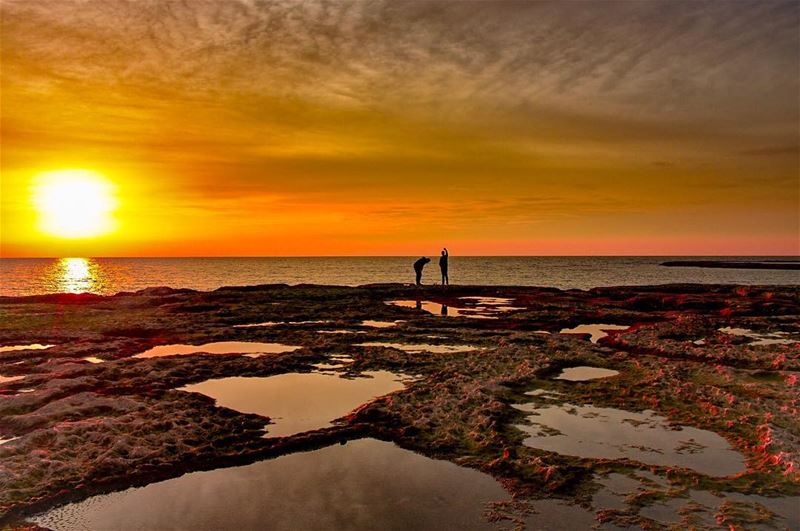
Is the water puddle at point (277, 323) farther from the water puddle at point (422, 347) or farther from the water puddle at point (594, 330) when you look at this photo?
the water puddle at point (594, 330)

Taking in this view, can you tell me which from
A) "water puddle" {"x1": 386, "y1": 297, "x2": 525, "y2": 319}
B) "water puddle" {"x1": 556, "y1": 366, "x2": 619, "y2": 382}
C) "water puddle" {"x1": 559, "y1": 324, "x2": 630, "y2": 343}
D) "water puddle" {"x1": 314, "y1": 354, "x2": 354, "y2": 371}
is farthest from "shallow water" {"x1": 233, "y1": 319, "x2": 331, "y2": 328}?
"water puddle" {"x1": 556, "y1": 366, "x2": 619, "y2": 382}

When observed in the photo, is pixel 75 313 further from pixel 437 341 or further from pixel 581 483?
pixel 581 483

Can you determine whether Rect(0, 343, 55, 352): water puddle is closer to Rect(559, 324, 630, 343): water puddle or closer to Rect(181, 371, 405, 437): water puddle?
Rect(181, 371, 405, 437): water puddle

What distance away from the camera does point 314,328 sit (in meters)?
29.8

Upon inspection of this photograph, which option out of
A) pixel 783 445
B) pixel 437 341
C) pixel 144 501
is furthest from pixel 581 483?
pixel 437 341

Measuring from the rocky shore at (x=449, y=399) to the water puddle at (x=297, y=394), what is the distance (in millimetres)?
479

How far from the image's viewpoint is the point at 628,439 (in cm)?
1241

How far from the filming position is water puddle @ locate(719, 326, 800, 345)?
24.7 meters

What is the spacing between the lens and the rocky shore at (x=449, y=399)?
10.1m

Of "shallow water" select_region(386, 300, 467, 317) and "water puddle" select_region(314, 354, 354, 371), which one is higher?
"shallow water" select_region(386, 300, 467, 317)

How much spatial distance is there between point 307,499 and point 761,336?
26.4 metres

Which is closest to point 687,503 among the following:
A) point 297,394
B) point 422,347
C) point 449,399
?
point 449,399

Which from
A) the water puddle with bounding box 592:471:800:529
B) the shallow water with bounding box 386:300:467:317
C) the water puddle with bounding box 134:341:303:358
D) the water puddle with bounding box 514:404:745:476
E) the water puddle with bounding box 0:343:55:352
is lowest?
the water puddle with bounding box 0:343:55:352

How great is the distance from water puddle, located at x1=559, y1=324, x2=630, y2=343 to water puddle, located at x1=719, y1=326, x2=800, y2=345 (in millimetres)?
5242
